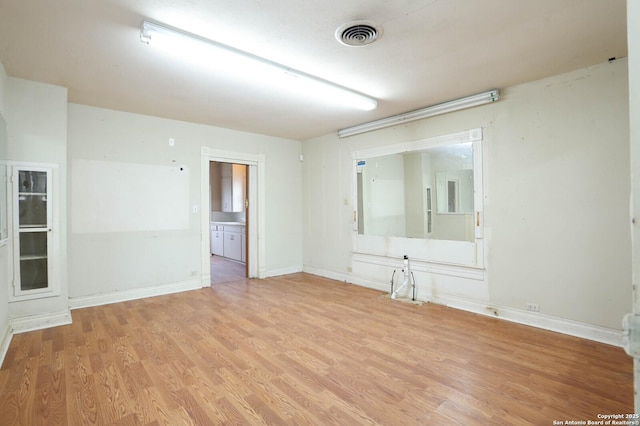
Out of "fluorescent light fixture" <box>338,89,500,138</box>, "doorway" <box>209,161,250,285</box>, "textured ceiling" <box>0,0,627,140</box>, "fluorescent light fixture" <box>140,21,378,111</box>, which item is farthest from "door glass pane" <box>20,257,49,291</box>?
"fluorescent light fixture" <box>338,89,500,138</box>

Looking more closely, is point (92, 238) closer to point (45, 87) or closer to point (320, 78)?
point (45, 87)

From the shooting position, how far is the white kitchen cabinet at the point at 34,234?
325cm

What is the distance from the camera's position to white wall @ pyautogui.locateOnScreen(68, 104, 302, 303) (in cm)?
401

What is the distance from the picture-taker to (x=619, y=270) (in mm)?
2846

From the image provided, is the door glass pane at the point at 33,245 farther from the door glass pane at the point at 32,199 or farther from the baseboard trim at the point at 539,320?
the baseboard trim at the point at 539,320

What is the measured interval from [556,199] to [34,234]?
5.50 meters

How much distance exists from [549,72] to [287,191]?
4283mm

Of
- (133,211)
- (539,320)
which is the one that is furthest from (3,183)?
(539,320)

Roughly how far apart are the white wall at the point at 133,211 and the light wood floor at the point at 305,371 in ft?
2.04

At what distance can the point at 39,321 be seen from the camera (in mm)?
3328

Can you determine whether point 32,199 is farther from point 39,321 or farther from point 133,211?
point 39,321

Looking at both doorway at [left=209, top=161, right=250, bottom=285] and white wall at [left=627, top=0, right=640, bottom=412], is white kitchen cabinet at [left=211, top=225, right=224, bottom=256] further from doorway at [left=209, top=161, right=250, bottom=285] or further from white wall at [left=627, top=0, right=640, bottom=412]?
white wall at [left=627, top=0, right=640, bottom=412]

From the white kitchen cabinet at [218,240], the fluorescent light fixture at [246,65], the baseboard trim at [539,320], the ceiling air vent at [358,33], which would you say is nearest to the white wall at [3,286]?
the fluorescent light fixture at [246,65]

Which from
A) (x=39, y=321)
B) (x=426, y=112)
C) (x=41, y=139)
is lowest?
(x=39, y=321)
